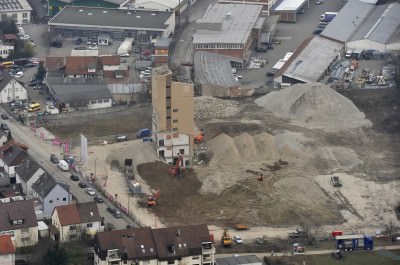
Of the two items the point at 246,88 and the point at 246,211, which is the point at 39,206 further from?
the point at 246,88

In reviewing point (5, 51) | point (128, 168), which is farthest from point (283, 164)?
point (5, 51)

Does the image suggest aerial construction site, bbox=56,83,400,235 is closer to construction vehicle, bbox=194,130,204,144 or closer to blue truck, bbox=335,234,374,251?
construction vehicle, bbox=194,130,204,144

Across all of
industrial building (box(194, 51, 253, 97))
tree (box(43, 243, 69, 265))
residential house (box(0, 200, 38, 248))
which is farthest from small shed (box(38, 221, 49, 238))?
industrial building (box(194, 51, 253, 97))

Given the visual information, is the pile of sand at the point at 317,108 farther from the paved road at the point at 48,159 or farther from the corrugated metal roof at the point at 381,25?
the corrugated metal roof at the point at 381,25

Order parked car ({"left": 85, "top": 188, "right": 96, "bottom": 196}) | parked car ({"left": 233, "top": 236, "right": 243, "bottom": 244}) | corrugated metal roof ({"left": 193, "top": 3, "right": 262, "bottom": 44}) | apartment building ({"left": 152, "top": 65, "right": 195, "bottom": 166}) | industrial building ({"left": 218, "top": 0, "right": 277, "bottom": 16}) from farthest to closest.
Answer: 1. industrial building ({"left": 218, "top": 0, "right": 277, "bottom": 16})
2. corrugated metal roof ({"left": 193, "top": 3, "right": 262, "bottom": 44})
3. apartment building ({"left": 152, "top": 65, "right": 195, "bottom": 166})
4. parked car ({"left": 85, "top": 188, "right": 96, "bottom": 196})
5. parked car ({"left": 233, "top": 236, "right": 243, "bottom": 244})

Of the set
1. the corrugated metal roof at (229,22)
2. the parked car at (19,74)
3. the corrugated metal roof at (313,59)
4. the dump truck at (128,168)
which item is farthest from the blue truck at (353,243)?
the parked car at (19,74)

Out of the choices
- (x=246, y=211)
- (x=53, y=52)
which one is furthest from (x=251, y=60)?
(x=246, y=211)
